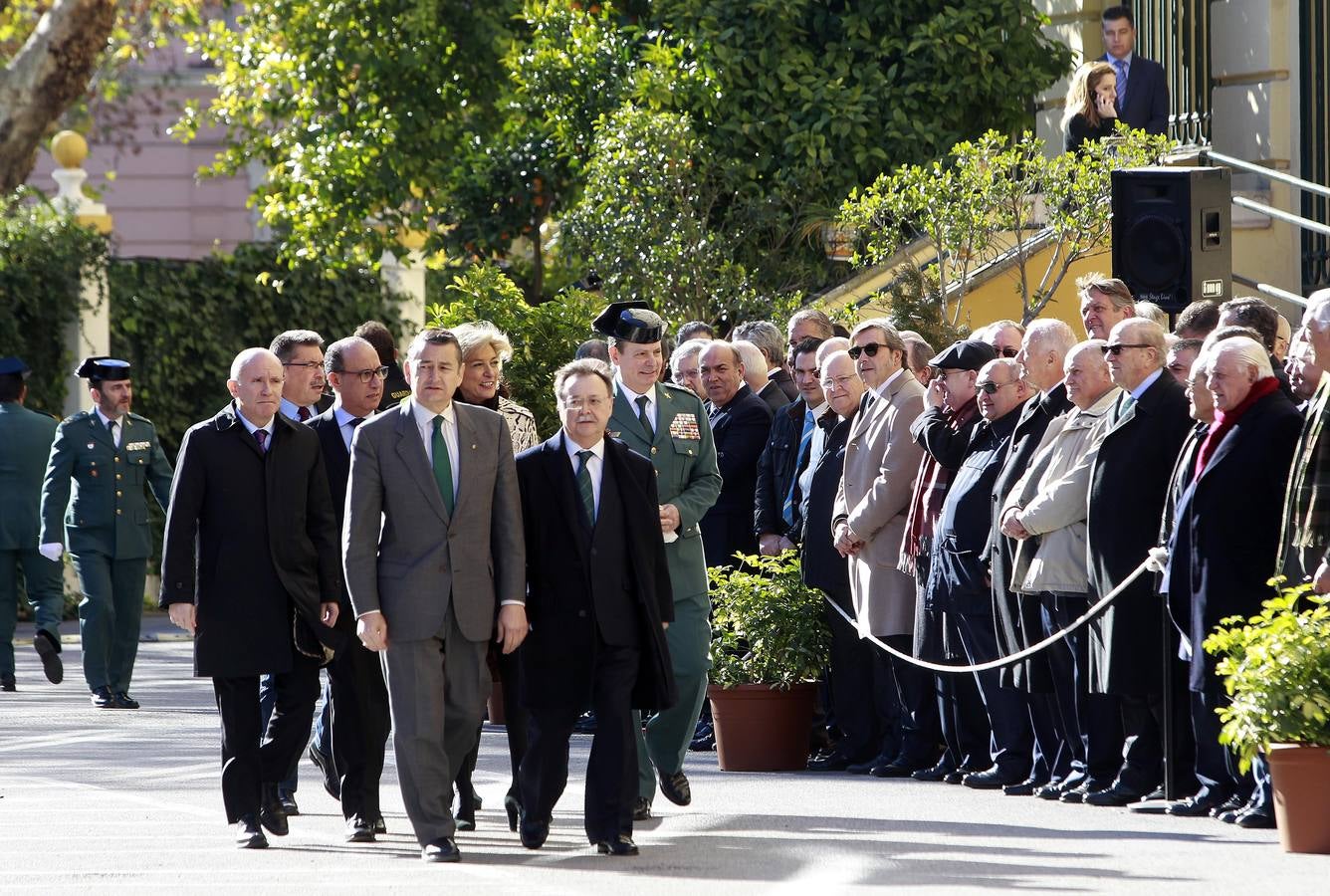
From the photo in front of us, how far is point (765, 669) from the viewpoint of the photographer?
11.6m

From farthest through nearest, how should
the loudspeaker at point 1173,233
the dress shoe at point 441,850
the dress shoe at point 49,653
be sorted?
Answer: the dress shoe at point 49,653
the loudspeaker at point 1173,233
the dress shoe at point 441,850

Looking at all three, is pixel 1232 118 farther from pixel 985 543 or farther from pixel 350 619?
pixel 350 619

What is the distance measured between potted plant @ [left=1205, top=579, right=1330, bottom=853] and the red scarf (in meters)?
0.93

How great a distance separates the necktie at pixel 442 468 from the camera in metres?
8.77

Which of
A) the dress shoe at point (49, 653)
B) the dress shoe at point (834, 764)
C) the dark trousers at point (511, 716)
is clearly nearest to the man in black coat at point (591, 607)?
the dark trousers at point (511, 716)

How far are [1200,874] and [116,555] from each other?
8.72 meters

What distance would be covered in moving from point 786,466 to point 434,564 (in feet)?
13.5

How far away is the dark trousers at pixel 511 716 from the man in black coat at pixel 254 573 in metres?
0.68

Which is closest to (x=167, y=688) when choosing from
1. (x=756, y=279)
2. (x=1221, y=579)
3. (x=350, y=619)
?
(x=756, y=279)

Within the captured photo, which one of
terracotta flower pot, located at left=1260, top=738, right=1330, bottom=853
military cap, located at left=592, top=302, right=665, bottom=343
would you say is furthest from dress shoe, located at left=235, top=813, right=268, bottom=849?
terracotta flower pot, located at left=1260, top=738, right=1330, bottom=853

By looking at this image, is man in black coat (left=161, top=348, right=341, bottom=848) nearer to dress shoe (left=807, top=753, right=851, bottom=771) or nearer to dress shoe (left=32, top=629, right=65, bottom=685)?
dress shoe (left=807, top=753, right=851, bottom=771)

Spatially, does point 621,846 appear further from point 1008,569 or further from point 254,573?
point 1008,569

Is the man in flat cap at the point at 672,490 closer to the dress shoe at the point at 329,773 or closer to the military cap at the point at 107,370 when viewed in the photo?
the dress shoe at the point at 329,773

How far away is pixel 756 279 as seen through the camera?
18.4m
